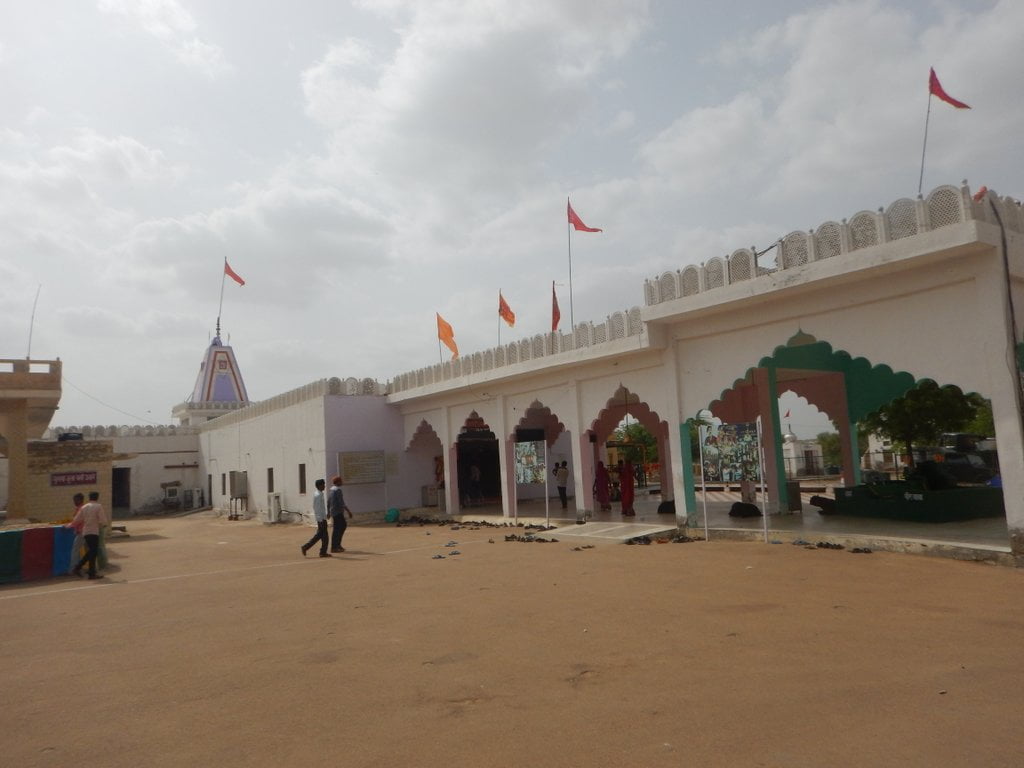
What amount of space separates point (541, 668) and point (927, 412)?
17118mm

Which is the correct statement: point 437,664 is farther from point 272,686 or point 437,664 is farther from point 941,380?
point 941,380

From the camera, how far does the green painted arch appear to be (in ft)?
42.8

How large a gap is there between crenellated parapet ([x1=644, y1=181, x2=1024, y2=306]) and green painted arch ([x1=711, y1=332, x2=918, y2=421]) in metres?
2.70

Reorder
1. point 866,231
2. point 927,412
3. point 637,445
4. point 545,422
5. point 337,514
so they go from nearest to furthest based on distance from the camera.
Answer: point 866,231
point 337,514
point 927,412
point 545,422
point 637,445

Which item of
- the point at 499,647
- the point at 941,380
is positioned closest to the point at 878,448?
the point at 941,380

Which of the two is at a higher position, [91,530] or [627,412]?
[627,412]

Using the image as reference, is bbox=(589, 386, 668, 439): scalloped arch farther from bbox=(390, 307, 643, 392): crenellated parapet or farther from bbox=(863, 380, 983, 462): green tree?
bbox=(863, 380, 983, 462): green tree

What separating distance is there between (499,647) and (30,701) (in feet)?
10.5

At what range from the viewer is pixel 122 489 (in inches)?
1204

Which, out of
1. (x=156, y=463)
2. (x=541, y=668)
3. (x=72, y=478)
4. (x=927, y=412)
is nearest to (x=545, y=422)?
(x=927, y=412)

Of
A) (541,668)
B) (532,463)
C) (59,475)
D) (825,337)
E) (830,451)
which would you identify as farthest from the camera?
(830,451)

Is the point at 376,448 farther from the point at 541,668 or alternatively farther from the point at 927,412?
the point at 541,668

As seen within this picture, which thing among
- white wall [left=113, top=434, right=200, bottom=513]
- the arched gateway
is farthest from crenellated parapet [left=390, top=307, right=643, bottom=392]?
white wall [left=113, top=434, right=200, bottom=513]

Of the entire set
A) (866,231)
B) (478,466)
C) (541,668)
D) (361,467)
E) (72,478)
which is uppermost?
(866,231)
